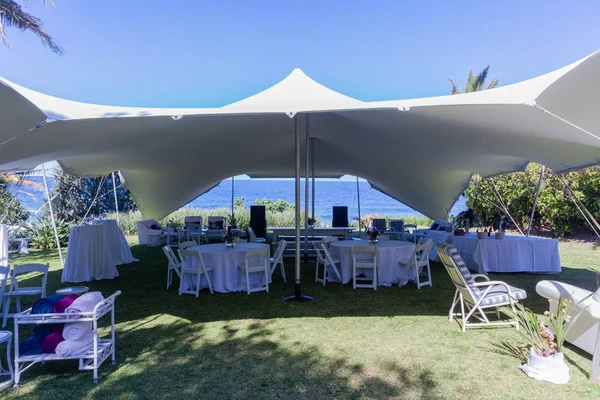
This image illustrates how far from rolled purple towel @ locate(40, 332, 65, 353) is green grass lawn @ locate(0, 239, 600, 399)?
0.92ft

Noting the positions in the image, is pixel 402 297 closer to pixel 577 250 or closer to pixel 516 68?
pixel 577 250

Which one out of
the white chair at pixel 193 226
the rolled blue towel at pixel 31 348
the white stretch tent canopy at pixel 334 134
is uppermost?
the white stretch tent canopy at pixel 334 134

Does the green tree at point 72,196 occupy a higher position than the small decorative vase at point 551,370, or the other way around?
the green tree at point 72,196

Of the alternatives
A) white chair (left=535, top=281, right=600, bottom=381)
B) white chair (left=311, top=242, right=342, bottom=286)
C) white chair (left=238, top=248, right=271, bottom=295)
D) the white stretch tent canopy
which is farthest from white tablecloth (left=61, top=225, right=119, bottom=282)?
white chair (left=535, top=281, right=600, bottom=381)

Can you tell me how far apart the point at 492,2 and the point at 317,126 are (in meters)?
8.93

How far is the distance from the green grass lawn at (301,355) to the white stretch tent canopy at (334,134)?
2.25m

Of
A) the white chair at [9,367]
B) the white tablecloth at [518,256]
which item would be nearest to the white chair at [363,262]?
the white tablecloth at [518,256]

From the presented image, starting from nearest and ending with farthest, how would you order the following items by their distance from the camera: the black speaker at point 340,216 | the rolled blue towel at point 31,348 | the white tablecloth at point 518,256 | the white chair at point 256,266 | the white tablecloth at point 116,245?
the rolled blue towel at point 31,348
the white chair at point 256,266
the white tablecloth at point 518,256
the white tablecloth at point 116,245
the black speaker at point 340,216

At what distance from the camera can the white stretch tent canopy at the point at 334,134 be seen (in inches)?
141

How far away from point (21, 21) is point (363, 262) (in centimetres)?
1281

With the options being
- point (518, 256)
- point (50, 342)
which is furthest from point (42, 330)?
point (518, 256)

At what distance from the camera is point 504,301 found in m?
4.18

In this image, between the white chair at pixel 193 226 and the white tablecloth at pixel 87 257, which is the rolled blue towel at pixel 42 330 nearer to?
the white tablecloth at pixel 87 257

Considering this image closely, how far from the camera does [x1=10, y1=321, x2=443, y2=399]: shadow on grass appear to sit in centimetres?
288
